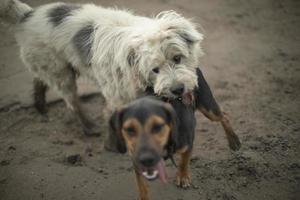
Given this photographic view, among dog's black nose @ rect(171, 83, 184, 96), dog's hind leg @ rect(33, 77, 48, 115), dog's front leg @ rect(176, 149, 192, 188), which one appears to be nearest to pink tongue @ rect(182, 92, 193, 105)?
dog's black nose @ rect(171, 83, 184, 96)

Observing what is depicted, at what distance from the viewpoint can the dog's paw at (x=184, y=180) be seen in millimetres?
4207

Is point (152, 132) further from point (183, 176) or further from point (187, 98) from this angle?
point (183, 176)

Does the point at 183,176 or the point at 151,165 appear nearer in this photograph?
the point at 151,165

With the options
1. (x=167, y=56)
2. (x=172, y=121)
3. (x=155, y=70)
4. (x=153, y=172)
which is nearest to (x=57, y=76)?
(x=155, y=70)

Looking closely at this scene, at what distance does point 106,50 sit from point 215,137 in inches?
65.9

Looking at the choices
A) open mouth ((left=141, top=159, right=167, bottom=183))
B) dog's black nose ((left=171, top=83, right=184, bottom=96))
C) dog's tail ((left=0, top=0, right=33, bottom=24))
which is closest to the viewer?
open mouth ((left=141, top=159, right=167, bottom=183))

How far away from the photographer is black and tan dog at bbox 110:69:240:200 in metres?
3.19

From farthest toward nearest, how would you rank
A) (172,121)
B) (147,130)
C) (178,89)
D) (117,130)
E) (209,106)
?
(209,106) → (178,89) → (117,130) → (172,121) → (147,130)

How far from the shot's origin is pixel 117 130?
3.59m

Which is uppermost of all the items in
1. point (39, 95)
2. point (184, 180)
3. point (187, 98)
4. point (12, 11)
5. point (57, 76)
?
point (12, 11)

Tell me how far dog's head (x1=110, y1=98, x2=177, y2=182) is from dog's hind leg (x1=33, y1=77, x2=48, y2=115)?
225 cm

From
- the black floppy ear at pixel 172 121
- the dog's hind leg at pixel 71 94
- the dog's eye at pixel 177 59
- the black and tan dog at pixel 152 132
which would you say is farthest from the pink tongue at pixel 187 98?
the dog's hind leg at pixel 71 94

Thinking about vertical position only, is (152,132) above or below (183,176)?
above

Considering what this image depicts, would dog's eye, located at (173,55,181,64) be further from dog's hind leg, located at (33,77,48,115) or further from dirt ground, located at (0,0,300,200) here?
dog's hind leg, located at (33,77,48,115)
